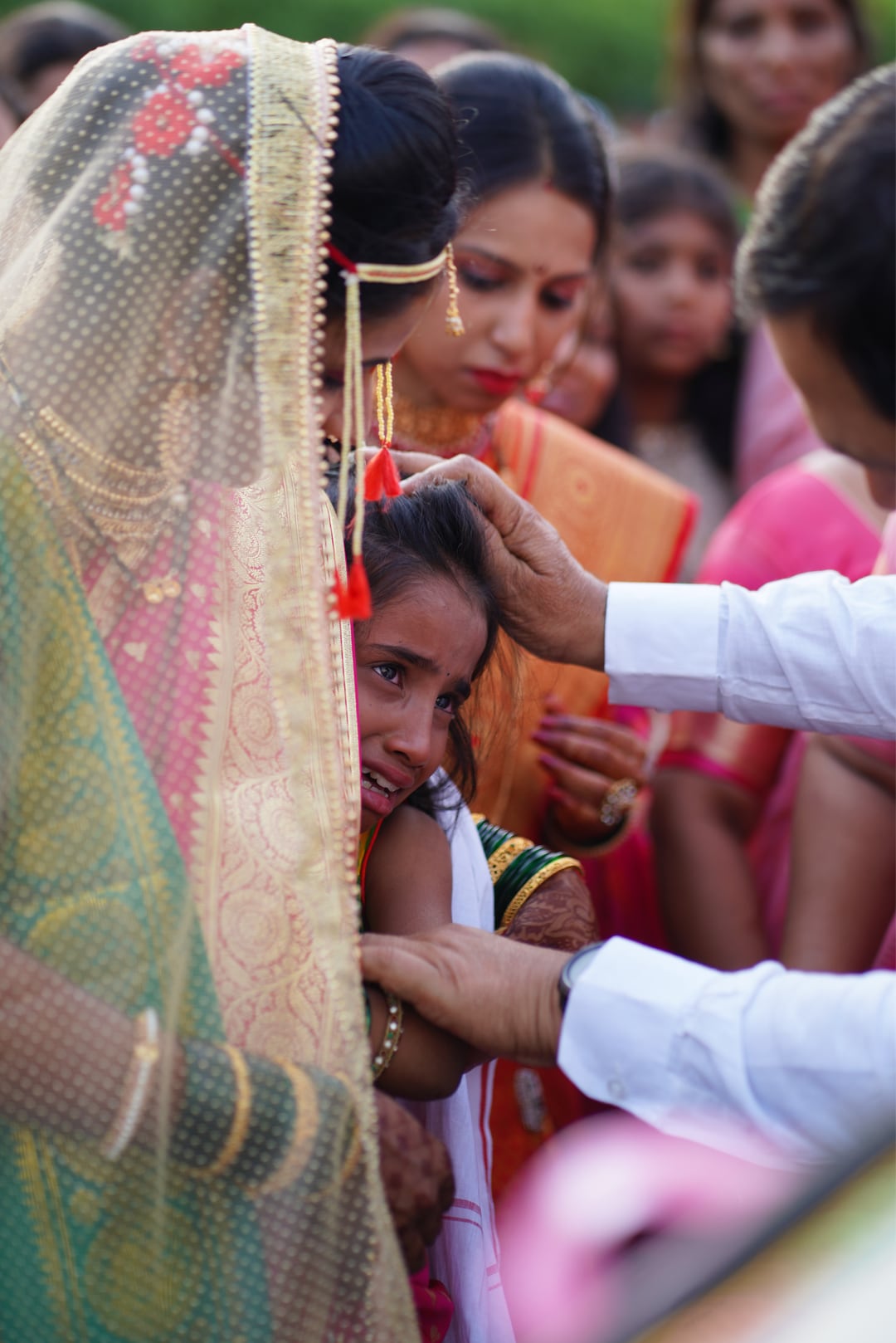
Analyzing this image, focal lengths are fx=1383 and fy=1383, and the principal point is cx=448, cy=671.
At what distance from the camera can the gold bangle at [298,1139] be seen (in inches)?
51.4

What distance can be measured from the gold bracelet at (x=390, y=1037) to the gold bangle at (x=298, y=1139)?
0.18 meters

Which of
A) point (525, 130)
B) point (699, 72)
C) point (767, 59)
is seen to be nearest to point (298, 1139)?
point (525, 130)

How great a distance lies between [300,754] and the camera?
4.40 ft


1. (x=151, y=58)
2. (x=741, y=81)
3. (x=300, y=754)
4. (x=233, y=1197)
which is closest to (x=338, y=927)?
(x=300, y=754)

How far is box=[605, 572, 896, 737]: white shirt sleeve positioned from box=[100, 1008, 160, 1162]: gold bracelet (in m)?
1.02

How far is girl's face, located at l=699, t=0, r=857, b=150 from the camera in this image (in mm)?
4680

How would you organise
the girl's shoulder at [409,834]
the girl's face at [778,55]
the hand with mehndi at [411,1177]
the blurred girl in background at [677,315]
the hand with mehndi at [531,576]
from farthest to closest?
the girl's face at [778,55] → the blurred girl in background at [677,315] → the hand with mehndi at [531,576] → the girl's shoulder at [409,834] → the hand with mehndi at [411,1177]

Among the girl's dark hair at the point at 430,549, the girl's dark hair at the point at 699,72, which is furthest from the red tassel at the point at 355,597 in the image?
the girl's dark hair at the point at 699,72

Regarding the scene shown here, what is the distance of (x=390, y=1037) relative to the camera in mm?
1491

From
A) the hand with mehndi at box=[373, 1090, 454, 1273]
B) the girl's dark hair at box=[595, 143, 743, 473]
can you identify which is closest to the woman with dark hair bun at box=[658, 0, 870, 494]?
the girl's dark hair at box=[595, 143, 743, 473]

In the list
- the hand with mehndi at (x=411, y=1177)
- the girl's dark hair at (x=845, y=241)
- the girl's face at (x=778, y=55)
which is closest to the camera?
the hand with mehndi at (x=411, y=1177)

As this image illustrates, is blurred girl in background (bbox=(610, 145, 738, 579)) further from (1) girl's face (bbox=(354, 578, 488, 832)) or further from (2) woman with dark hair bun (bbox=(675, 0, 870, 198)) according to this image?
(1) girl's face (bbox=(354, 578, 488, 832))

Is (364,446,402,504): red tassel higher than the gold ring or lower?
higher

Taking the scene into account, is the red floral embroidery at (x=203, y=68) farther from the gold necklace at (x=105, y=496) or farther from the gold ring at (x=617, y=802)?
the gold ring at (x=617, y=802)
